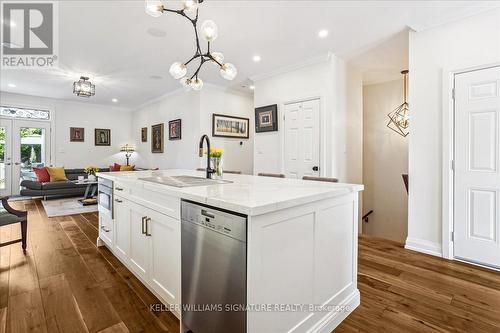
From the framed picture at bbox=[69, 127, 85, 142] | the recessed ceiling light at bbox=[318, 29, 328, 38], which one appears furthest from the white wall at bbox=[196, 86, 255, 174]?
the framed picture at bbox=[69, 127, 85, 142]

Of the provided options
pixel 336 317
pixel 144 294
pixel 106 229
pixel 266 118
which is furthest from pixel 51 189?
pixel 336 317

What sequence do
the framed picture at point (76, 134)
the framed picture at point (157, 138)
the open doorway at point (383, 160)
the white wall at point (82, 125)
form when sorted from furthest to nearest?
the framed picture at point (76, 134) < the white wall at point (82, 125) < the framed picture at point (157, 138) < the open doorway at point (383, 160)

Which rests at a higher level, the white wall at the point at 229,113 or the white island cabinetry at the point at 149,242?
the white wall at the point at 229,113

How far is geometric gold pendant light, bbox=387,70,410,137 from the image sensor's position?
4.69m

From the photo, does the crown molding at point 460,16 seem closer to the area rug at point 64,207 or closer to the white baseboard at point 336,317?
the white baseboard at point 336,317

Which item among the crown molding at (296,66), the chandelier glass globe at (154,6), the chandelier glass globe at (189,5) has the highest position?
the crown molding at (296,66)

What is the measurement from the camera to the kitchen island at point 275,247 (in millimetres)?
1170

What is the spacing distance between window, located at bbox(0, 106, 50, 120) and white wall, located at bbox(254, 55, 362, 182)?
638 centimetres

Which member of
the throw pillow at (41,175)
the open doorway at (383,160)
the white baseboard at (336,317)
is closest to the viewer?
the white baseboard at (336,317)

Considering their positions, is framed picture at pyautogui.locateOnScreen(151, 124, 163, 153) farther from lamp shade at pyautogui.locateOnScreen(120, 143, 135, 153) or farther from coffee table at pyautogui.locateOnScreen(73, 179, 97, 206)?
coffee table at pyautogui.locateOnScreen(73, 179, 97, 206)

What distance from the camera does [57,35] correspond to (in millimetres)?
3234

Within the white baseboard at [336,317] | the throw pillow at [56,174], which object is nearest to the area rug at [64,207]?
the throw pillow at [56,174]

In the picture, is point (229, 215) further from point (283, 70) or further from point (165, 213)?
point (283, 70)

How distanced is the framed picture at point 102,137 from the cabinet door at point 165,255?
7.47m
